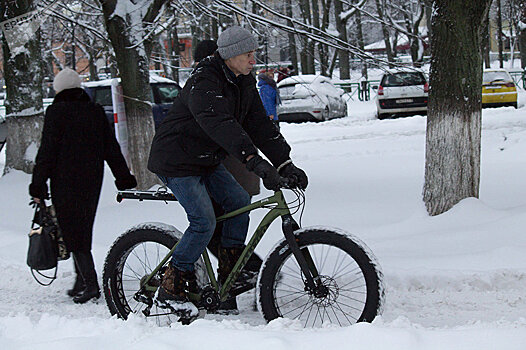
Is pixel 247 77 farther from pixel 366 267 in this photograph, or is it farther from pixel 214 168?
pixel 366 267

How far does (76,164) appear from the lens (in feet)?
17.3

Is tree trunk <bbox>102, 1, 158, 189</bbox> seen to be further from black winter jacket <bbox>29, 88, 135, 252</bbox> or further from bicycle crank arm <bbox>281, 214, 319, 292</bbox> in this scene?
bicycle crank arm <bbox>281, 214, 319, 292</bbox>

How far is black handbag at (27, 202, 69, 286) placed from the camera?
204 inches

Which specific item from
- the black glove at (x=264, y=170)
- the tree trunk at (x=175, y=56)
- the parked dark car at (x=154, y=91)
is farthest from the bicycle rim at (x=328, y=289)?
the parked dark car at (x=154, y=91)

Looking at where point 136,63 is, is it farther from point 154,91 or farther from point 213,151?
point 154,91

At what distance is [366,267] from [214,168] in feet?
3.77

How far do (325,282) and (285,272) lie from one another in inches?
9.5

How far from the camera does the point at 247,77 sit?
4.22 meters

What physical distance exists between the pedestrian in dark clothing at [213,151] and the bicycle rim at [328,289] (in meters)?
0.38

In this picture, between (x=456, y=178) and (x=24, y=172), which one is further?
(x=24, y=172)

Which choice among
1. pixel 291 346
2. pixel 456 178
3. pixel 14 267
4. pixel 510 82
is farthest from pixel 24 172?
pixel 510 82

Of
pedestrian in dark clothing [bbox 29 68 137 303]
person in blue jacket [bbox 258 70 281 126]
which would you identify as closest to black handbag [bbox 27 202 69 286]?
pedestrian in dark clothing [bbox 29 68 137 303]

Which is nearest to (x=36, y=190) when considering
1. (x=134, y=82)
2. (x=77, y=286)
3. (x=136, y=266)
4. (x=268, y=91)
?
(x=77, y=286)

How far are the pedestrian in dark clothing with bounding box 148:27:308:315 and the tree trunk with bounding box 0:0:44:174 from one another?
25.3 feet
